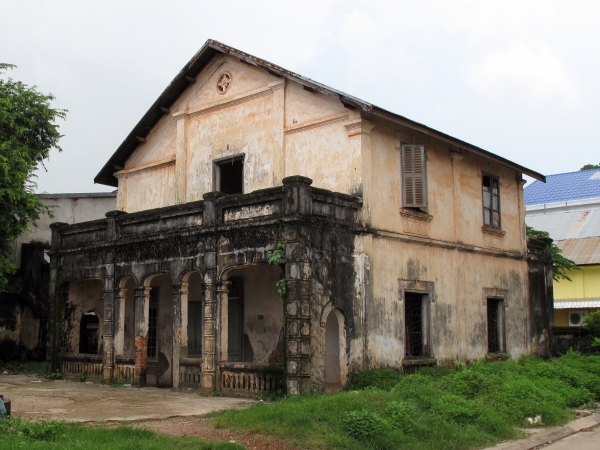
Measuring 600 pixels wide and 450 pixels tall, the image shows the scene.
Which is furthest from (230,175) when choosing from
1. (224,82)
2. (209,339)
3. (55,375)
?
(55,375)

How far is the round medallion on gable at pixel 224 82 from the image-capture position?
17.0 m

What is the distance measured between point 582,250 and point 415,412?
20941mm

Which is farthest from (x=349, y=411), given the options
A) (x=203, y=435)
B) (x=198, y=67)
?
(x=198, y=67)

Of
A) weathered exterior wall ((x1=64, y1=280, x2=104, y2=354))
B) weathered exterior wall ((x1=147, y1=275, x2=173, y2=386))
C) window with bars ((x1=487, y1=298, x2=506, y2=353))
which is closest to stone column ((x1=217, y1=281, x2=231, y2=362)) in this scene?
weathered exterior wall ((x1=147, y1=275, x2=173, y2=386))

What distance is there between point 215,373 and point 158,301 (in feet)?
16.2

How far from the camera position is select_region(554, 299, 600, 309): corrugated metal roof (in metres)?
26.7

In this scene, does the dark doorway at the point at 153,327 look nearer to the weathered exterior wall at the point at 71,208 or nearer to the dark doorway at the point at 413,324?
the weathered exterior wall at the point at 71,208

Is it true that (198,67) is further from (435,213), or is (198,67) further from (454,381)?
(454,381)

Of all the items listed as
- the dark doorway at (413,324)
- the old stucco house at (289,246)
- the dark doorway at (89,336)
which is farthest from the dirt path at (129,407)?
the dark doorway at (89,336)

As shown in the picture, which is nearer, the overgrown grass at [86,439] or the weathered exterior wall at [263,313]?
the overgrown grass at [86,439]

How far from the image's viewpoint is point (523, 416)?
1079 cm

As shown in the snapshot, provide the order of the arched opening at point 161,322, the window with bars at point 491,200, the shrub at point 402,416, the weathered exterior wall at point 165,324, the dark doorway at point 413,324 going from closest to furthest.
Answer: the shrub at point 402,416 < the dark doorway at point 413,324 < the weathered exterior wall at point 165,324 < the arched opening at point 161,322 < the window with bars at point 491,200

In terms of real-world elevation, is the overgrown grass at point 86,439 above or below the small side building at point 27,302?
below

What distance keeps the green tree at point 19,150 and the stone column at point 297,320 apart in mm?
7483
